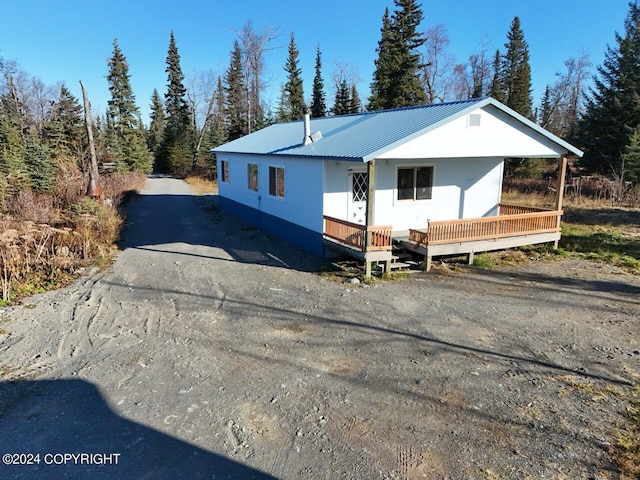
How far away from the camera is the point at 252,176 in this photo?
16.4 metres

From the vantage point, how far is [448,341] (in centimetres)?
652

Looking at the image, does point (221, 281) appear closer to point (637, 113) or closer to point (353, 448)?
point (353, 448)

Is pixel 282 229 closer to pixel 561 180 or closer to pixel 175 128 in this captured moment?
pixel 561 180

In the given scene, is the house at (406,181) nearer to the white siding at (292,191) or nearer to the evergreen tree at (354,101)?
the white siding at (292,191)

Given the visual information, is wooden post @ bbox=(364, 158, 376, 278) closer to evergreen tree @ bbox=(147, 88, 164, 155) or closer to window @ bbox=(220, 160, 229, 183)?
window @ bbox=(220, 160, 229, 183)

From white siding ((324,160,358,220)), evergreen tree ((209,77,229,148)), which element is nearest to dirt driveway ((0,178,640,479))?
white siding ((324,160,358,220))

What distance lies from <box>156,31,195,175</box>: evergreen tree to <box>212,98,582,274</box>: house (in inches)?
1388

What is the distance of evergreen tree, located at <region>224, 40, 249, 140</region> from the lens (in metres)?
40.0

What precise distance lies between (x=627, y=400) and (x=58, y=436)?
6.28 m

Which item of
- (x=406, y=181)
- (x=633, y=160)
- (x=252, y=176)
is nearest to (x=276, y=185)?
(x=252, y=176)

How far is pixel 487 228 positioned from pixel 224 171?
1308 centimetres

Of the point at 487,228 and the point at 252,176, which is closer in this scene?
the point at 487,228

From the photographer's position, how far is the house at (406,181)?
33.3 feet

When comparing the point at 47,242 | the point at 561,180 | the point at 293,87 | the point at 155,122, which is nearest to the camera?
the point at 47,242
